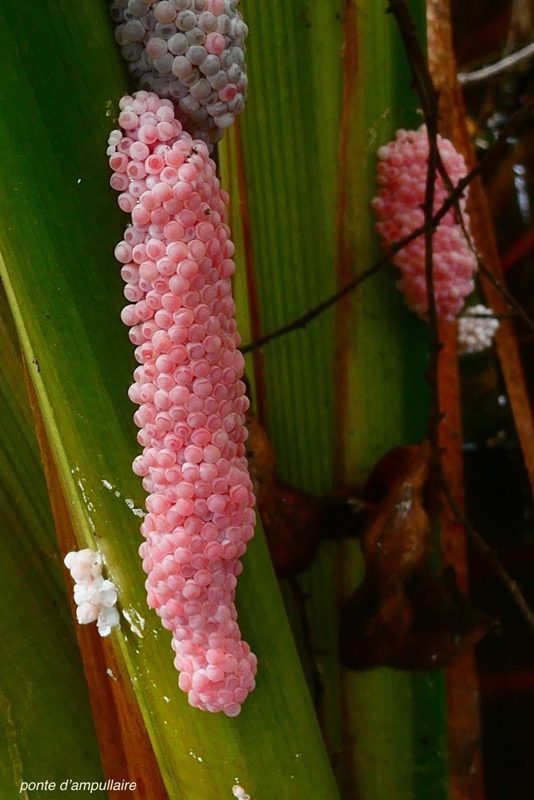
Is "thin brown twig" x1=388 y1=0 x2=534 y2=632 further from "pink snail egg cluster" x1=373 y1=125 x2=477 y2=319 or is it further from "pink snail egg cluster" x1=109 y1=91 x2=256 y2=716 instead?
"pink snail egg cluster" x1=109 y1=91 x2=256 y2=716

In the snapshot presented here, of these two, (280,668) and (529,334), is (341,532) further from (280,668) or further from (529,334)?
(529,334)

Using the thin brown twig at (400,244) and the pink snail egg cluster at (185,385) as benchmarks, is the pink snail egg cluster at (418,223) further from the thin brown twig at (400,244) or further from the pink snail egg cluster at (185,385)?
the pink snail egg cluster at (185,385)

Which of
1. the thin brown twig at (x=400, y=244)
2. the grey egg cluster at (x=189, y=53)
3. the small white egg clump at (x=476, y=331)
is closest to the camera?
the grey egg cluster at (x=189, y=53)

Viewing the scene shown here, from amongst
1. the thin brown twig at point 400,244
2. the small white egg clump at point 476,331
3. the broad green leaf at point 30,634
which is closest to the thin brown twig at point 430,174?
the thin brown twig at point 400,244

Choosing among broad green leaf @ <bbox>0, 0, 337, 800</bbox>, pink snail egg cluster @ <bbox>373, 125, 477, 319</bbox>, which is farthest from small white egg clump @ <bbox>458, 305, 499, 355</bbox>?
broad green leaf @ <bbox>0, 0, 337, 800</bbox>

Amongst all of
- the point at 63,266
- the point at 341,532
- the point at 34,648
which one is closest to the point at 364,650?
the point at 341,532

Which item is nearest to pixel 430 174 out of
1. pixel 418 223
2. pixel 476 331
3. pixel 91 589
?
pixel 418 223
